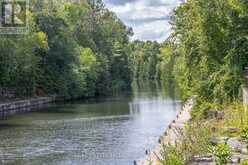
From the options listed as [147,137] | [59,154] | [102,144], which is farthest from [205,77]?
[59,154]

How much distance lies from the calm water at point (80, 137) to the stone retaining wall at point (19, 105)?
331 centimetres

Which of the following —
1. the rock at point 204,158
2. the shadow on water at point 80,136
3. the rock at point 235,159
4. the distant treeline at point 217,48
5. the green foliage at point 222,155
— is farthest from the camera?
the distant treeline at point 217,48

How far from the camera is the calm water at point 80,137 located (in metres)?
27.5

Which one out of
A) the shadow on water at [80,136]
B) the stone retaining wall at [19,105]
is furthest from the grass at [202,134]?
the stone retaining wall at [19,105]

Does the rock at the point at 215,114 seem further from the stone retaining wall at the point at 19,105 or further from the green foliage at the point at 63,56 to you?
the green foliage at the point at 63,56

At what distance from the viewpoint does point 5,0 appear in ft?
215

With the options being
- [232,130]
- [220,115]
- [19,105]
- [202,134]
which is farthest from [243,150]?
[19,105]

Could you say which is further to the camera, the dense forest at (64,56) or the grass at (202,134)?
the dense forest at (64,56)

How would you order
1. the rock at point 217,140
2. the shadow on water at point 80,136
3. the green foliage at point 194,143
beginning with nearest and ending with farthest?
the green foliage at point 194,143
the rock at point 217,140
the shadow on water at point 80,136

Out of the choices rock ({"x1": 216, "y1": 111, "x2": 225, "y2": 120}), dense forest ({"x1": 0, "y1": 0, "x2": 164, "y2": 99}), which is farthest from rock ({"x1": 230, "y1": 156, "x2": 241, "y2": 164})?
dense forest ({"x1": 0, "y1": 0, "x2": 164, "y2": 99})

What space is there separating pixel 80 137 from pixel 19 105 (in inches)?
1082

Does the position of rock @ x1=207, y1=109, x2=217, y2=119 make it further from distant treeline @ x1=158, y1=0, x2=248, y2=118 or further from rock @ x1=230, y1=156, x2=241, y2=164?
rock @ x1=230, y1=156, x2=241, y2=164

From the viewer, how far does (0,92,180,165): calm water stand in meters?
27.5

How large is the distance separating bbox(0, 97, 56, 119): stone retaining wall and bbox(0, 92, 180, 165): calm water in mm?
3315
